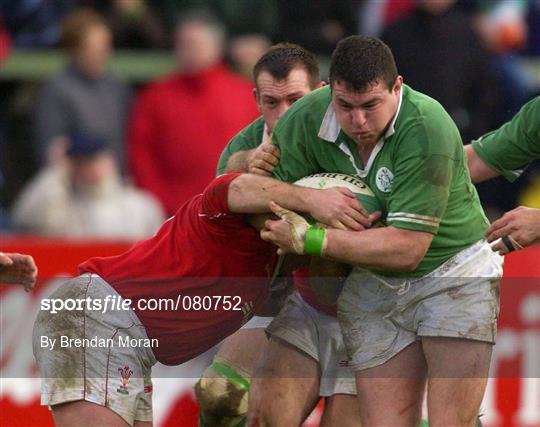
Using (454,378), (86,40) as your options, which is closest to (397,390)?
(454,378)

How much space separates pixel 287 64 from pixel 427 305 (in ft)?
4.78

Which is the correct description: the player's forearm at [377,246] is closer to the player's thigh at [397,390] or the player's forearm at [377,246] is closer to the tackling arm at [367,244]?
the tackling arm at [367,244]

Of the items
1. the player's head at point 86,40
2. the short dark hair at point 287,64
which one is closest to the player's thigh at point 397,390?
the short dark hair at point 287,64

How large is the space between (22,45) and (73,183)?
1641mm

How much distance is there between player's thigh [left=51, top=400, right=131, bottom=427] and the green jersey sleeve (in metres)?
1.48

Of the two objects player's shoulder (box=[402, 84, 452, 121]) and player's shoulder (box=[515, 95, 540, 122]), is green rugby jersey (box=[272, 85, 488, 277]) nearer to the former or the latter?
player's shoulder (box=[402, 84, 452, 121])

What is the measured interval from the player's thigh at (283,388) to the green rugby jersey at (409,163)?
0.89m

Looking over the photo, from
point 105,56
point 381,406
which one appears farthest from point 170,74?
point 381,406

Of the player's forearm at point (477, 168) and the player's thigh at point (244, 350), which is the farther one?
the player's thigh at point (244, 350)

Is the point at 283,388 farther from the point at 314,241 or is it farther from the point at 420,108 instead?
the point at 420,108

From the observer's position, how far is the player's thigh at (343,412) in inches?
279

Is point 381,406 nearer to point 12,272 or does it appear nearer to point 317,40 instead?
point 12,272

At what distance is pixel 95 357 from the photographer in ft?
21.6

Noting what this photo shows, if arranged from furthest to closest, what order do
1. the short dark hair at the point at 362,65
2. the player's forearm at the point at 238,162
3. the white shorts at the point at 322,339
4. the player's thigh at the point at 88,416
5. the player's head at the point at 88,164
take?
the player's head at the point at 88,164 → the white shorts at the point at 322,339 → the player's forearm at the point at 238,162 → the player's thigh at the point at 88,416 → the short dark hair at the point at 362,65
